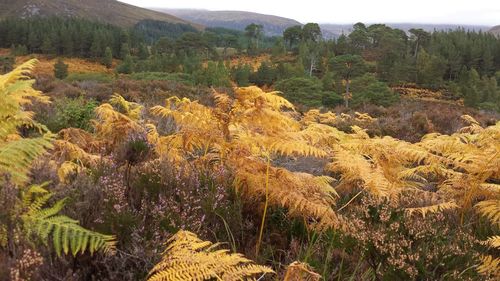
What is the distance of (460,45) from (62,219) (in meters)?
87.2

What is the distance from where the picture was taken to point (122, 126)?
14.2 ft

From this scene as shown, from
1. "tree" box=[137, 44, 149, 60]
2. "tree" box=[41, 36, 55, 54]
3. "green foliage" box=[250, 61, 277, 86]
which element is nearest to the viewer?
"green foliage" box=[250, 61, 277, 86]

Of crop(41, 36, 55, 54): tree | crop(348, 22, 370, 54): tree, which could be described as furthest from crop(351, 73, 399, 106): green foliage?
crop(41, 36, 55, 54): tree

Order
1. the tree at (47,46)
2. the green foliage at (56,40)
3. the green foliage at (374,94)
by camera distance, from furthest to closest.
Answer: the green foliage at (56,40), the tree at (47,46), the green foliage at (374,94)

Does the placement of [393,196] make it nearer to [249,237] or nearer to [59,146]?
[249,237]

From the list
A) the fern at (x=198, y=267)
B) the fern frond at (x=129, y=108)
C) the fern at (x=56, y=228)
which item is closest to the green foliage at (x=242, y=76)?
the fern frond at (x=129, y=108)

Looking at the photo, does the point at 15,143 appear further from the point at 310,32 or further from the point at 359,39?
the point at 310,32

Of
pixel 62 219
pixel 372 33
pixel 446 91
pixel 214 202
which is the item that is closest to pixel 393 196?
pixel 214 202

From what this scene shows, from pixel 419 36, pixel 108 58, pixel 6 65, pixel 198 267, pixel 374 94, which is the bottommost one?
pixel 108 58

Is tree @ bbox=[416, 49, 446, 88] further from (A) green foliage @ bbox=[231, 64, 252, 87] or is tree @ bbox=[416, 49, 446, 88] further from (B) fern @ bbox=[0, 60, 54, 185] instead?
(B) fern @ bbox=[0, 60, 54, 185]

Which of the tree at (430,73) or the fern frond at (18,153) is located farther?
the tree at (430,73)

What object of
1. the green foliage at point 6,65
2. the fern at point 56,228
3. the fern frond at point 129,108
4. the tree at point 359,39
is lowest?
the green foliage at point 6,65

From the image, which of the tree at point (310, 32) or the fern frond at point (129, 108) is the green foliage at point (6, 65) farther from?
the tree at point (310, 32)

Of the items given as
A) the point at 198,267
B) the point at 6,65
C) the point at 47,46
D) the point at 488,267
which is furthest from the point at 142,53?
the point at 198,267
